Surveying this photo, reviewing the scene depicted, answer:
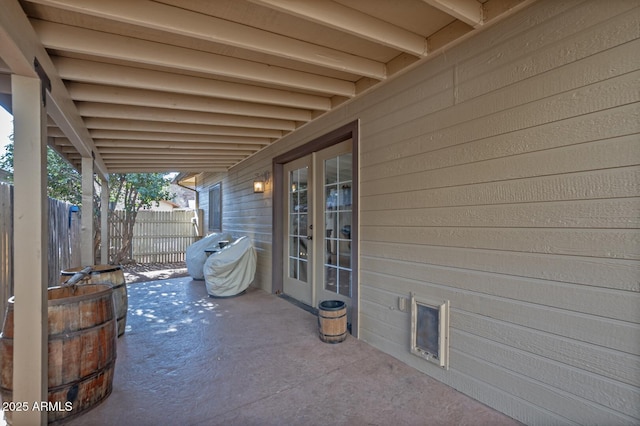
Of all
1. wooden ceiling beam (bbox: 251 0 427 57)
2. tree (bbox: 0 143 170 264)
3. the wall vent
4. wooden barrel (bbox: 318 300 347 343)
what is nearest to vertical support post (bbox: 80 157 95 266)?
wooden barrel (bbox: 318 300 347 343)

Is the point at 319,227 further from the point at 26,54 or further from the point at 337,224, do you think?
the point at 26,54

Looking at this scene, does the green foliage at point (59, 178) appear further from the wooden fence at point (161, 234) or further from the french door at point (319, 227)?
the french door at point (319, 227)

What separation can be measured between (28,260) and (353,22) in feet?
7.55

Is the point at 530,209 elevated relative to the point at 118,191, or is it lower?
lower

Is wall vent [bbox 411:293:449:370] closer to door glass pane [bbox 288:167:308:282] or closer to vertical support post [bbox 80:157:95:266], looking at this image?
door glass pane [bbox 288:167:308:282]

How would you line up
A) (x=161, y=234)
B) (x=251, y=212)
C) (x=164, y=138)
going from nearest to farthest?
(x=164, y=138) → (x=251, y=212) → (x=161, y=234)

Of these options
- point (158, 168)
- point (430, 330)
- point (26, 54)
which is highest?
point (158, 168)

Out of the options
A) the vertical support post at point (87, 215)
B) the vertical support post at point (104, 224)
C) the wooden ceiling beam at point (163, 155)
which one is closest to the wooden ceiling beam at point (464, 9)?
the vertical support post at point (87, 215)

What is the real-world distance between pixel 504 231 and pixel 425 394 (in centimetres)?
119

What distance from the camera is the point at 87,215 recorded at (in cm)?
377

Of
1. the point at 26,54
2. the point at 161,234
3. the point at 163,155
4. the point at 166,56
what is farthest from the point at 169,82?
the point at 161,234

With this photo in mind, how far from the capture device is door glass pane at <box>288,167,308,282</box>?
422cm

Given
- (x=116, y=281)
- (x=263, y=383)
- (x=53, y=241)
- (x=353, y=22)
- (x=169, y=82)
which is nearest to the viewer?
(x=353, y=22)

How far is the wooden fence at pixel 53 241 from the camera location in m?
2.44
